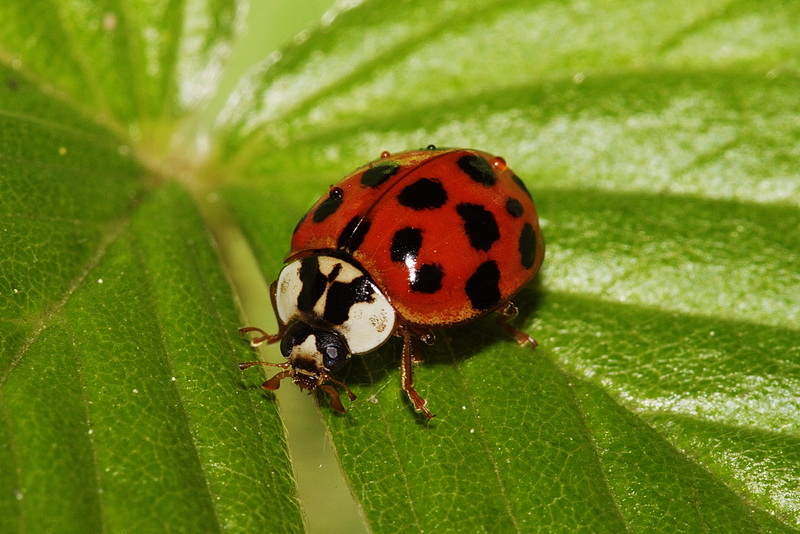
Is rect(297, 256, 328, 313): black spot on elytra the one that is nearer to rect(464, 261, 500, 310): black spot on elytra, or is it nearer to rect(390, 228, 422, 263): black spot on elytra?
rect(390, 228, 422, 263): black spot on elytra

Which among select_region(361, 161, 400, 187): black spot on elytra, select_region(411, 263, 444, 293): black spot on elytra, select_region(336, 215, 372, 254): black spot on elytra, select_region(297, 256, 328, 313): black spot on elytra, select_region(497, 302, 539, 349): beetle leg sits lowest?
select_region(497, 302, 539, 349): beetle leg

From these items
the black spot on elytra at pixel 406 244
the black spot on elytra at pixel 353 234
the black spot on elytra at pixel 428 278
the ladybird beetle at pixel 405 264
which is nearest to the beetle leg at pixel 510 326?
the ladybird beetle at pixel 405 264

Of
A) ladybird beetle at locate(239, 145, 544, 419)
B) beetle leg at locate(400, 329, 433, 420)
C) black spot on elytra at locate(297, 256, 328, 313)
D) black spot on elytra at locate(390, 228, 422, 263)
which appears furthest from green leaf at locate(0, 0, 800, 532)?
black spot on elytra at locate(390, 228, 422, 263)

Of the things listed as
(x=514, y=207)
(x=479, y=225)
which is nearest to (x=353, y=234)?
(x=479, y=225)

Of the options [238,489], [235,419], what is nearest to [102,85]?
[235,419]

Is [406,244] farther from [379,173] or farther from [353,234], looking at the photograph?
[379,173]

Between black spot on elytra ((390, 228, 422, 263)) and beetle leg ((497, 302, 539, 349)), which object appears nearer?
black spot on elytra ((390, 228, 422, 263))

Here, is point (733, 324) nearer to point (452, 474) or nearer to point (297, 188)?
point (452, 474)
